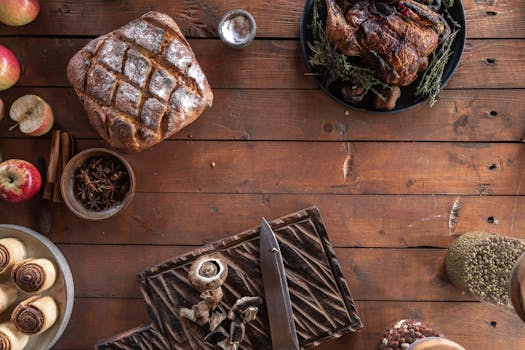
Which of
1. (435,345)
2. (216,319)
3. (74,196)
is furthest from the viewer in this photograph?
(74,196)

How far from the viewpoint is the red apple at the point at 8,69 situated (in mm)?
1532

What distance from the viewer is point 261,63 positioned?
1.63 meters

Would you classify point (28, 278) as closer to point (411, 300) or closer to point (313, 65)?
point (313, 65)

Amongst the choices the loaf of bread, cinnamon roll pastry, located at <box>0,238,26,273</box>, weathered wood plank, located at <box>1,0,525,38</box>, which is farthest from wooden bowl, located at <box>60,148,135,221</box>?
weathered wood plank, located at <box>1,0,525,38</box>

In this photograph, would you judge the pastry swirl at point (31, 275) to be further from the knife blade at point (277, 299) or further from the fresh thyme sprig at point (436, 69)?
the fresh thyme sprig at point (436, 69)

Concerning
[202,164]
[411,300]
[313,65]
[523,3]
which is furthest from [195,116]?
[523,3]

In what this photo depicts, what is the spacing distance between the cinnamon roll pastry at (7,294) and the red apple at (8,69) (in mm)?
609

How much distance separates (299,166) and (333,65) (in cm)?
34

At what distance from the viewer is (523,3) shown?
160cm

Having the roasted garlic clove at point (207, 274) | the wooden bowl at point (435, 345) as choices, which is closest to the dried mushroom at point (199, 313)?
the roasted garlic clove at point (207, 274)

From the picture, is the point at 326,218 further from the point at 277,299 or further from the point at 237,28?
the point at 237,28

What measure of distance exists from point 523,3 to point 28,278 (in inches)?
67.2

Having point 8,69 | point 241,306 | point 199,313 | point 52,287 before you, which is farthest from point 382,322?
point 8,69

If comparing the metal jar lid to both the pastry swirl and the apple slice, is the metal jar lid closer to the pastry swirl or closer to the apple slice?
the apple slice
